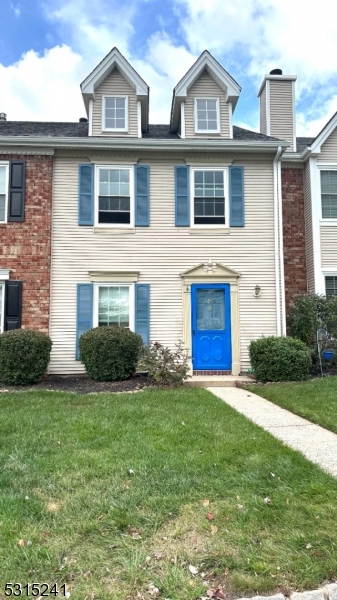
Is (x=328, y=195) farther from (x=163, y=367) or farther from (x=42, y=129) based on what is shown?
(x=42, y=129)

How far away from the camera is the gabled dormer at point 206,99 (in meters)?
10.6

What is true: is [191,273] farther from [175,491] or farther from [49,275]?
[175,491]

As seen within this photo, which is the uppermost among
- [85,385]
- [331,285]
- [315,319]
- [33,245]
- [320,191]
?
[320,191]

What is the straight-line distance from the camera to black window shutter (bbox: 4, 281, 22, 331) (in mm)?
9578

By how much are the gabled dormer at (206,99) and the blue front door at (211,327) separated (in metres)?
Answer: 4.35

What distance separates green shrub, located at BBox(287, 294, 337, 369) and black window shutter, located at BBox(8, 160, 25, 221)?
24.3 feet

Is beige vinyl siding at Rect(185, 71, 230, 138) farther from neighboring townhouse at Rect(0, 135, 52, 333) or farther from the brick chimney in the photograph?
neighboring townhouse at Rect(0, 135, 52, 333)

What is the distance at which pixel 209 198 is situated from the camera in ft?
33.9

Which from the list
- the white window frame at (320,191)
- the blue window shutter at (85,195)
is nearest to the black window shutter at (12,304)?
the blue window shutter at (85,195)

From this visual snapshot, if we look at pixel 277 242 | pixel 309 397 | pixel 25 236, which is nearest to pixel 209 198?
pixel 277 242

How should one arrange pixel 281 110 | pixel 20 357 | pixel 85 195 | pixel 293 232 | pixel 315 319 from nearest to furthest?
pixel 20 357 < pixel 315 319 < pixel 85 195 < pixel 293 232 < pixel 281 110

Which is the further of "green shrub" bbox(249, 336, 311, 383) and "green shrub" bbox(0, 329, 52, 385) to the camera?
"green shrub" bbox(249, 336, 311, 383)

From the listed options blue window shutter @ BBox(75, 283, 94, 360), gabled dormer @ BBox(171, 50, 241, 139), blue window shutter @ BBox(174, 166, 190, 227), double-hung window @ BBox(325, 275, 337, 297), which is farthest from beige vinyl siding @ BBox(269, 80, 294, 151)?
blue window shutter @ BBox(75, 283, 94, 360)

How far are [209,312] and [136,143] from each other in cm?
473
